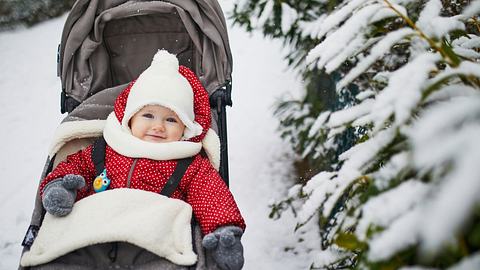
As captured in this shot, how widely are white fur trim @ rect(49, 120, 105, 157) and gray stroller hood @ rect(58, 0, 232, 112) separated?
0.30 meters

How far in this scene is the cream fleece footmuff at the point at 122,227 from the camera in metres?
1.50

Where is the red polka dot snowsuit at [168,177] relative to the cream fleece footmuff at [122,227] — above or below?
below

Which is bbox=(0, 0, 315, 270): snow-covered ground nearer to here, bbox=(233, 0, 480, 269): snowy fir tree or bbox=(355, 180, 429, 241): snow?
bbox=(233, 0, 480, 269): snowy fir tree

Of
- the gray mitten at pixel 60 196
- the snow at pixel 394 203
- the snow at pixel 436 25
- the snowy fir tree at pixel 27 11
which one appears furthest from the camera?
the snowy fir tree at pixel 27 11

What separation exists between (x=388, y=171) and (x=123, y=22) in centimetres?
210

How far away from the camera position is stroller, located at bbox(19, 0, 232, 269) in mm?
2236

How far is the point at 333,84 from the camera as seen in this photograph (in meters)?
3.09

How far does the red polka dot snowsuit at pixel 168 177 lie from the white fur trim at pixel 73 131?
8 cm

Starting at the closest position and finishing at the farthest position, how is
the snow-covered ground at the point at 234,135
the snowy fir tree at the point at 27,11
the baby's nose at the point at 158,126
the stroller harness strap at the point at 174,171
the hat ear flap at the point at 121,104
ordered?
Result: 1. the stroller harness strap at the point at 174,171
2. the baby's nose at the point at 158,126
3. the hat ear flap at the point at 121,104
4. the snow-covered ground at the point at 234,135
5. the snowy fir tree at the point at 27,11

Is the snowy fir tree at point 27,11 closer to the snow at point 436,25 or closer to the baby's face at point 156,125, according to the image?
the baby's face at point 156,125

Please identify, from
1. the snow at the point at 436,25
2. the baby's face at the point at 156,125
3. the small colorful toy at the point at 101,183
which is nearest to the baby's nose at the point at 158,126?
the baby's face at the point at 156,125

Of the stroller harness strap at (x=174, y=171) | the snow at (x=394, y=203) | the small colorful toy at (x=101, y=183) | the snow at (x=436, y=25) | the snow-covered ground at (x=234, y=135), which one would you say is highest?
the snow at (x=436, y=25)

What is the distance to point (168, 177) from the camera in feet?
6.47

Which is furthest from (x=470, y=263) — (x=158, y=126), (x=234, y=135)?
(x=234, y=135)
